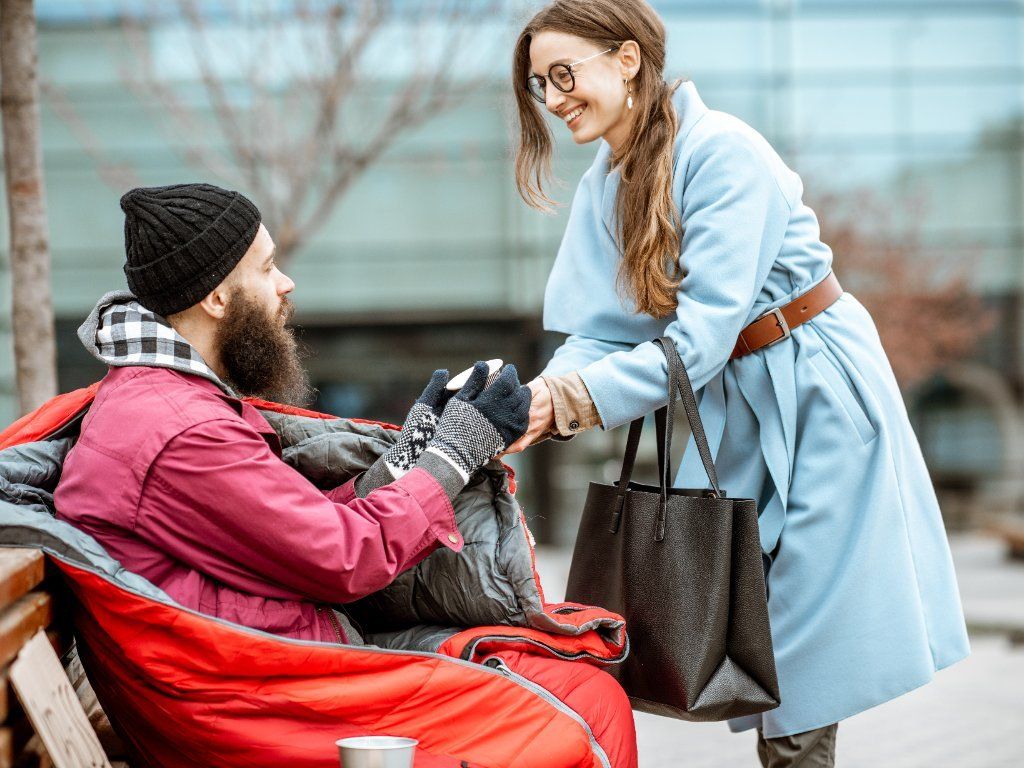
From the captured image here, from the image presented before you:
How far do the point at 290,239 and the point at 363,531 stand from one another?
7.03m

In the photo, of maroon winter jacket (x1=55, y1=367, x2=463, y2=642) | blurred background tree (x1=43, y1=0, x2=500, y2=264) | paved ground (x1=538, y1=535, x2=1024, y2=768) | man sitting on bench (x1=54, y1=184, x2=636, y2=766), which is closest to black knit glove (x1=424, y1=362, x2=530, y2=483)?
man sitting on bench (x1=54, y1=184, x2=636, y2=766)

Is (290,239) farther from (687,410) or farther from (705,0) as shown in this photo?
(705,0)

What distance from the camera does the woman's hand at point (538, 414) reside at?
2824 millimetres

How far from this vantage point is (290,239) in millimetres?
9195

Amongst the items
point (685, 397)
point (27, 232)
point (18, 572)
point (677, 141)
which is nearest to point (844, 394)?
point (685, 397)

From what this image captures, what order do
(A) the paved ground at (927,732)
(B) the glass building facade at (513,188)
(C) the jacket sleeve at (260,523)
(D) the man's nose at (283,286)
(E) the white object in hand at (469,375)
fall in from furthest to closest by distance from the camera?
(B) the glass building facade at (513,188) < (A) the paved ground at (927,732) < (D) the man's nose at (283,286) < (E) the white object in hand at (469,375) < (C) the jacket sleeve at (260,523)

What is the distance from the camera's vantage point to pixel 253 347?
9.05 ft

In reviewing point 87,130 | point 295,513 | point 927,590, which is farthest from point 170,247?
point 87,130

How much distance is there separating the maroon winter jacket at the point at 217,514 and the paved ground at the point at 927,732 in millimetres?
3448

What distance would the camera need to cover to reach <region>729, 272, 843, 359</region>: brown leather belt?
2949 mm

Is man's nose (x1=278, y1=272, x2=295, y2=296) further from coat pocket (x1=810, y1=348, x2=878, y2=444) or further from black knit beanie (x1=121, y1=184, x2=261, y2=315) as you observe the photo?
coat pocket (x1=810, y1=348, x2=878, y2=444)

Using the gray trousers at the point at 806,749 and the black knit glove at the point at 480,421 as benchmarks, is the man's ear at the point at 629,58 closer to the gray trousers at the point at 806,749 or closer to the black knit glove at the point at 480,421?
the black knit glove at the point at 480,421

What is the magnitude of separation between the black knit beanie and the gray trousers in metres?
1.64

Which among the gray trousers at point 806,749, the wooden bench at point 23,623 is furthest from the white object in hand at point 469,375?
the gray trousers at point 806,749
